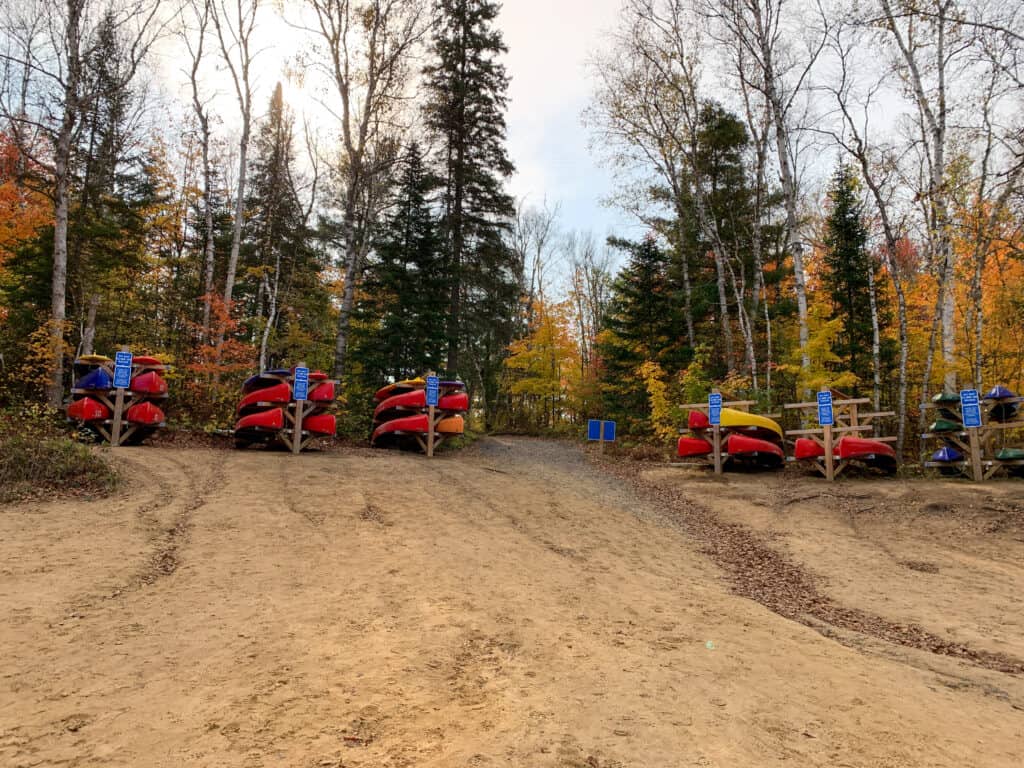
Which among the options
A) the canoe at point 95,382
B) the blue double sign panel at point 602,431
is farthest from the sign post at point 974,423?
the canoe at point 95,382

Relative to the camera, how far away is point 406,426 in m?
14.1

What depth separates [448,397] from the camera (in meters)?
14.8

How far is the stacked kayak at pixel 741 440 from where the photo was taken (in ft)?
43.3

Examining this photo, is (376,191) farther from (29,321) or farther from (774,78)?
(774,78)

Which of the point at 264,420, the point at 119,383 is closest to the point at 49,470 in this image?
the point at 119,383

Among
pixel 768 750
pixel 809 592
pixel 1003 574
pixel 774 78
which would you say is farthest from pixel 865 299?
pixel 768 750

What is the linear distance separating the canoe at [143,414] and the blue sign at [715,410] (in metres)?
12.3

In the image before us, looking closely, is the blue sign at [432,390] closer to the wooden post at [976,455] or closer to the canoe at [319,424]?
the canoe at [319,424]

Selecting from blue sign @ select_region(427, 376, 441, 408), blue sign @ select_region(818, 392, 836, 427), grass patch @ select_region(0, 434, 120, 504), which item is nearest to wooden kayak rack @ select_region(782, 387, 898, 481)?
blue sign @ select_region(818, 392, 836, 427)

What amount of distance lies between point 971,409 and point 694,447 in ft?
18.2

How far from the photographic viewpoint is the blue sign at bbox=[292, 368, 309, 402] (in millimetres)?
12195

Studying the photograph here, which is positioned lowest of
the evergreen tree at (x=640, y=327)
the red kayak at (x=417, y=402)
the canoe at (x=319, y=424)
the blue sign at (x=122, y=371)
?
the canoe at (x=319, y=424)

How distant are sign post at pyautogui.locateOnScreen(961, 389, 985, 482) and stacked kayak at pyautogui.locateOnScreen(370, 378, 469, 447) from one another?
10.8 meters

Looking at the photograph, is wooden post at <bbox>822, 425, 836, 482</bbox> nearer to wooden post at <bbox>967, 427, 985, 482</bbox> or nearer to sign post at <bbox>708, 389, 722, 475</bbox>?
sign post at <bbox>708, 389, 722, 475</bbox>
